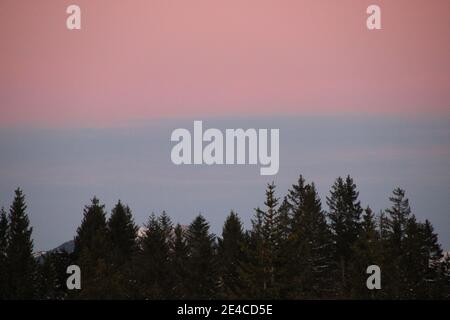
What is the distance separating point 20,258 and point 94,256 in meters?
15.0

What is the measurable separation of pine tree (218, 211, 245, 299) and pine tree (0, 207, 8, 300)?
26.4 m

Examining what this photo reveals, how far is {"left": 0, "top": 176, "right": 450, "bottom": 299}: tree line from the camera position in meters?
75.4

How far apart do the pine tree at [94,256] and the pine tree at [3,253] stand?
29.9 ft

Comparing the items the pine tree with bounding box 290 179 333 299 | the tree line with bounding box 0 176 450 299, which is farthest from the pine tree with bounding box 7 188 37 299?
the pine tree with bounding box 290 179 333 299

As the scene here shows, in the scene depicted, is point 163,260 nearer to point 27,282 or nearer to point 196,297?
point 196,297

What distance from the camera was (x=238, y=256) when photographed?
88312 millimetres

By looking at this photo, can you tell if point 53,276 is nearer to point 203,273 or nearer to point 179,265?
point 179,265

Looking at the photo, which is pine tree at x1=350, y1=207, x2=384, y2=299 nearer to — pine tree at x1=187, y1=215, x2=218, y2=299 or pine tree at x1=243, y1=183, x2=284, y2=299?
pine tree at x1=243, y1=183, x2=284, y2=299

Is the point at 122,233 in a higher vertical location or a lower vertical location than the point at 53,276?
higher

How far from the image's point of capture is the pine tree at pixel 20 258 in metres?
94.9

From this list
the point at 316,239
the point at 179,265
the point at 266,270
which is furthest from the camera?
the point at 316,239

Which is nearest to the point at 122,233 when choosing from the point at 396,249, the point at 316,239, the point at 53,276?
the point at 53,276

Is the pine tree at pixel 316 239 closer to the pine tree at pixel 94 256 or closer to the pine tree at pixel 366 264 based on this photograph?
the pine tree at pixel 366 264
